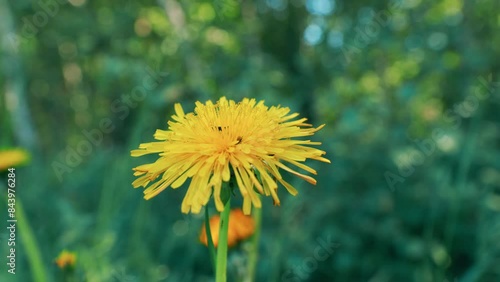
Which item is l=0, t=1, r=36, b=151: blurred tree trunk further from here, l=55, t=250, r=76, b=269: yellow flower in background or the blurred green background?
l=55, t=250, r=76, b=269: yellow flower in background

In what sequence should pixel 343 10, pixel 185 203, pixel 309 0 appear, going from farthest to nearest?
pixel 309 0 → pixel 343 10 → pixel 185 203

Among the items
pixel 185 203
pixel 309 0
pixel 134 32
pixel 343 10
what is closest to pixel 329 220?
pixel 343 10

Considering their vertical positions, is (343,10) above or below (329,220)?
above

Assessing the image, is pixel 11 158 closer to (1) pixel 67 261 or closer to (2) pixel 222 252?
(1) pixel 67 261

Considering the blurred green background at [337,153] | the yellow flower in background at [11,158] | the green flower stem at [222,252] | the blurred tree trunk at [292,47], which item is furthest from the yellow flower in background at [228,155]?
the blurred tree trunk at [292,47]

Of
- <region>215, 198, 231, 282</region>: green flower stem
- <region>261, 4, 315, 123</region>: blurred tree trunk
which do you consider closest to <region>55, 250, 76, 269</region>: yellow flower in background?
<region>215, 198, 231, 282</region>: green flower stem

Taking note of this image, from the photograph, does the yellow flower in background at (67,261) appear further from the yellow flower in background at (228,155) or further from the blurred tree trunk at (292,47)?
the blurred tree trunk at (292,47)

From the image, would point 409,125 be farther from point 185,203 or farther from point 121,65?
point 185,203
